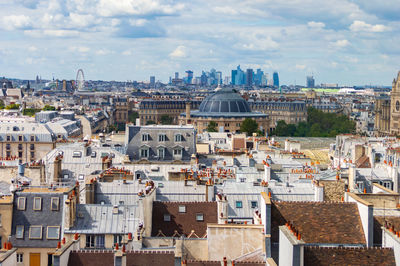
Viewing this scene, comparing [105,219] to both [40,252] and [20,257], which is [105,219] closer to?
[40,252]

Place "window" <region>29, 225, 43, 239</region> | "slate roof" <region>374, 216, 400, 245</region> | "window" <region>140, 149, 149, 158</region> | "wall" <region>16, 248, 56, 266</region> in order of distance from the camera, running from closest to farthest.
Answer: "slate roof" <region>374, 216, 400, 245</region>, "wall" <region>16, 248, 56, 266</region>, "window" <region>29, 225, 43, 239</region>, "window" <region>140, 149, 149, 158</region>

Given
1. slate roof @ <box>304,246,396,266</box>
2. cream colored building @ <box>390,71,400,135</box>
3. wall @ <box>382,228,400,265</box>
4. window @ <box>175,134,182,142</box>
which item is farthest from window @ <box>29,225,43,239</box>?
cream colored building @ <box>390,71,400,135</box>

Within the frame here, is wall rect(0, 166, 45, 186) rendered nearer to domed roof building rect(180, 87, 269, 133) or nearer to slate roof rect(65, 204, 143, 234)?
slate roof rect(65, 204, 143, 234)

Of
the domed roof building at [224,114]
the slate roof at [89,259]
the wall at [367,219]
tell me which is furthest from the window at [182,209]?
the domed roof building at [224,114]

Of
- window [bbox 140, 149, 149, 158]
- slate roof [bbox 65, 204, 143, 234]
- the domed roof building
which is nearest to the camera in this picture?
slate roof [bbox 65, 204, 143, 234]

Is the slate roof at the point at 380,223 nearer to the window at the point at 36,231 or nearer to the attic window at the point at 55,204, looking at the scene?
the attic window at the point at 55,204

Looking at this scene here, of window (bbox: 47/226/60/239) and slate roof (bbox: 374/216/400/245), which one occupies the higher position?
slate roof (bbox: 374/216/400/245)

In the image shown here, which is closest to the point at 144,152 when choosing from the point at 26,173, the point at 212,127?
the point at 26,173
